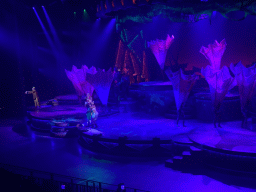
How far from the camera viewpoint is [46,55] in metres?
24.0

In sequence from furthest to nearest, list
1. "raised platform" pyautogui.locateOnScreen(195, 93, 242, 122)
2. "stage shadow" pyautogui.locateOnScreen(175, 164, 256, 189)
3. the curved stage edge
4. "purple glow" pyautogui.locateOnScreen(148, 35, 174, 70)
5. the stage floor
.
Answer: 1. "purple glow" pyautogui.locateOnScreen(148, 35, 174, 70)
2. "raised platform" pyautogui.locateOnScreen(195, 93, 242, 122)
3. the stage floor
4. the curved stage edge
5. "stage shadow" pyautogui.locateOnScreen(175, 164, 256, 189)

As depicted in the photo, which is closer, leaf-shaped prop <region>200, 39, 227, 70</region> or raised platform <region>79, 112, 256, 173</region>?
raised platform <region>79, 112, 256, 173</region>

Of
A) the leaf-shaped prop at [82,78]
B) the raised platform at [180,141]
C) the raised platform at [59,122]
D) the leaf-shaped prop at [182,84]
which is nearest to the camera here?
the raised platform at [180,141]

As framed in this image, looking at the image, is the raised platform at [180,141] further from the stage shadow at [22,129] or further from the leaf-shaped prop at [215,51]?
the leaf-shaped prop at [215,51]

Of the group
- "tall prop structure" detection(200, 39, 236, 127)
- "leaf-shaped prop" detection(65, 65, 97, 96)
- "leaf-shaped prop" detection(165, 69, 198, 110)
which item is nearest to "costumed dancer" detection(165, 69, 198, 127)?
"leaf-shaped prop" detection(165, 69, 198, 110)

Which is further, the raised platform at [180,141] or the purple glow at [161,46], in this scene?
the purple glow at [161,46]

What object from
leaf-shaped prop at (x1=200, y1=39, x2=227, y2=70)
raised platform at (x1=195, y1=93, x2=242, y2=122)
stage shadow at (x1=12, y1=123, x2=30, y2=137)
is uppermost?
leaf-shaped prop at (x1=200, y1=39, x2=227, y2=70)

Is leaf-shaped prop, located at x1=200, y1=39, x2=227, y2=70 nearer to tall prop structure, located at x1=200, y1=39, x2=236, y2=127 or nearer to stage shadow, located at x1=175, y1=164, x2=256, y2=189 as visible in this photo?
tall prop structure, located at x1=200, y1=39, x2=236, y2=127

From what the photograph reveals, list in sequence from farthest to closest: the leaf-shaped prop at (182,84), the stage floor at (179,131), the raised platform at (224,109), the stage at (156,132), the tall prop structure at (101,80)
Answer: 1. the tall prop structure at (101,80)
2. the raised platform at (224,109)
3. the leaf-shaped prop at (182,84)
4. the stage floor at (179,131)
5. the stage at (156,132)

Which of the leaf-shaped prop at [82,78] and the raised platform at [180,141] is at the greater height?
the leaf-shaped prop at [82,78]

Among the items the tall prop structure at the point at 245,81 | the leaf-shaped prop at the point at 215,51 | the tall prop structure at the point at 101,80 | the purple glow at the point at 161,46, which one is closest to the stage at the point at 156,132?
the tall prop structure at the point at 245,81

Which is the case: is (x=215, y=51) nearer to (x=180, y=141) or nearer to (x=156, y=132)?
(x=156, y=132)

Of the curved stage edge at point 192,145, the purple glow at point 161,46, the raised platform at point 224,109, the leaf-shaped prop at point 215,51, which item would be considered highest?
the purple glow at point 161,46

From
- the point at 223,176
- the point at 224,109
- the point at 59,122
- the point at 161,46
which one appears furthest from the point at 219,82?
the point at 59,122
